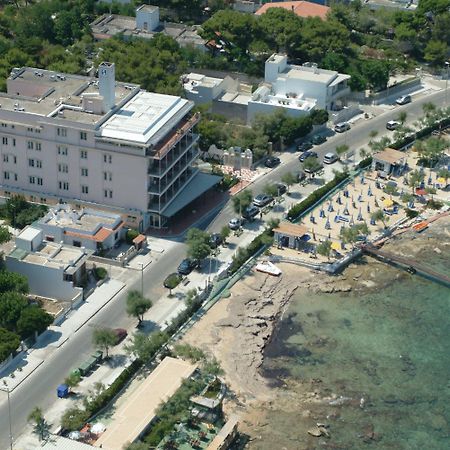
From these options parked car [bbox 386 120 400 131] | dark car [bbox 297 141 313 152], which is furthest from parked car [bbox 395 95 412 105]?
dark car [bbox 297 141 313 152]

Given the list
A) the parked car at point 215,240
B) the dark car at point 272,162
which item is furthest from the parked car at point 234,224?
the dark car at point 272,162

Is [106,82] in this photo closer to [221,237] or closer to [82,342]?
[221,237]

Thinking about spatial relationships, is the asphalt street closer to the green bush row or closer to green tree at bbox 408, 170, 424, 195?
the green bush row

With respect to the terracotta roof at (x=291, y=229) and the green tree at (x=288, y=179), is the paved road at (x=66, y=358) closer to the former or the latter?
the terracotta roof at (x=291, y=229)

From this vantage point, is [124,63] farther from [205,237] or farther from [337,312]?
[337,312]

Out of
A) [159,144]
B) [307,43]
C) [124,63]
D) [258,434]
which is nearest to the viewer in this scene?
[258,434]

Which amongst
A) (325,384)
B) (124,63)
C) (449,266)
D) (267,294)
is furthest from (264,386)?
(124,63)

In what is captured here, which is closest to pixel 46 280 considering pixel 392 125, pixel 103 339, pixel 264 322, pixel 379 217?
pixel 103 339
